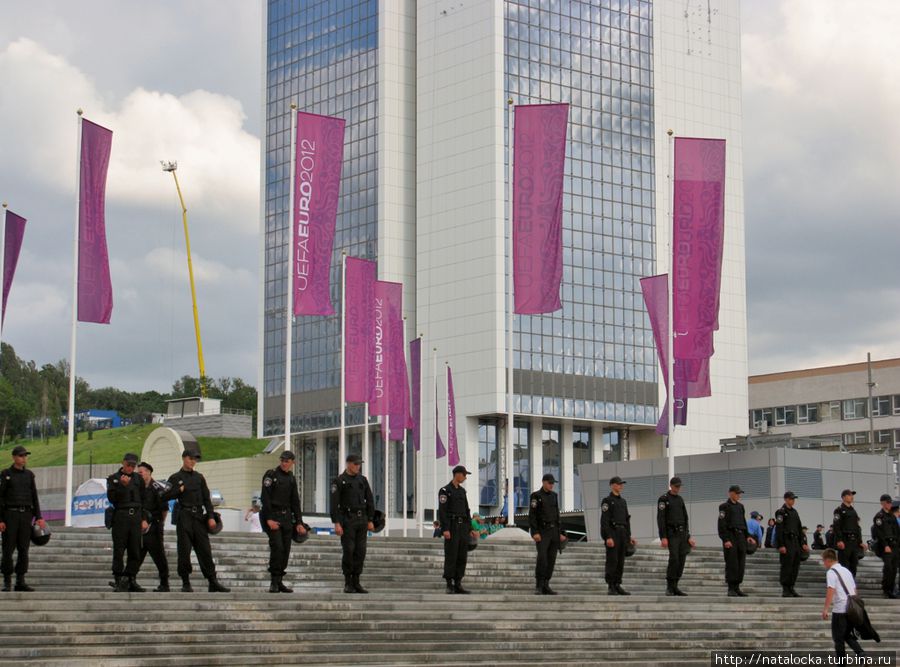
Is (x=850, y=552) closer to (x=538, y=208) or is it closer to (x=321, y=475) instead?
(x=538, y=208)

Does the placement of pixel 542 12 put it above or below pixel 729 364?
above

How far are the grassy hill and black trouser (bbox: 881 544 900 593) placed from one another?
3068 inches

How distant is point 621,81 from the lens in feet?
283

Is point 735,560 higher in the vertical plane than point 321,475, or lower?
lower

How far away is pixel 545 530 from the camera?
20.8m

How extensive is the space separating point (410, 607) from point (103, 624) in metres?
4.28

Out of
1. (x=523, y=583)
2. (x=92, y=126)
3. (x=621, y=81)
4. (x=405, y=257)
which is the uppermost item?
(x=621, y=81)

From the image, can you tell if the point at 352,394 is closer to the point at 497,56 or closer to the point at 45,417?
the point at 497,56

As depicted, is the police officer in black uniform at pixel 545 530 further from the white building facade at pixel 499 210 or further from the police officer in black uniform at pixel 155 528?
the white building facade at pixel 499 210

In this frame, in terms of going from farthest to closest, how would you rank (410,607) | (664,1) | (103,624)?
(664,1)
(410,607)
(103,624)

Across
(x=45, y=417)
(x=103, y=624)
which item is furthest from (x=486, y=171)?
(x=45, y=417)

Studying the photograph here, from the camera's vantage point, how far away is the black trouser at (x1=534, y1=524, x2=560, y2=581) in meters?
20.9

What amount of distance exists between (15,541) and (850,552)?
14334mm

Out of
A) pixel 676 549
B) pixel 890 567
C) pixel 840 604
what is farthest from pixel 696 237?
pixel 840 604
